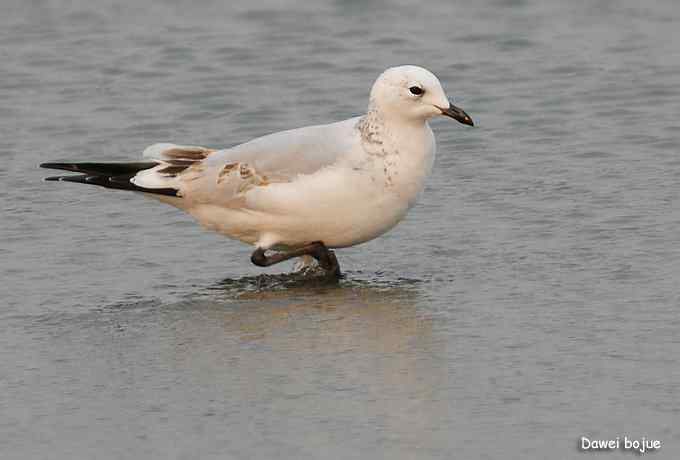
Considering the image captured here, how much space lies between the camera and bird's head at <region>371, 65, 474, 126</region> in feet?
28.7

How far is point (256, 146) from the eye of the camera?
9070 millimetres

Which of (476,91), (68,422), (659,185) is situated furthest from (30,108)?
(68,422)

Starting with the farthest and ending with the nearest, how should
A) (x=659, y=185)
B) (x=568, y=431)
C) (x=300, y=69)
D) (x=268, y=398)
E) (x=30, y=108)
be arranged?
(x=300, y=69) → (x=30, y=108) → (x=659, y=185) → (x=268, y=398) → (x=568, y=431)

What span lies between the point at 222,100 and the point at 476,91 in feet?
6.28

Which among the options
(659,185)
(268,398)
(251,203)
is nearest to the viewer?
(268,398)

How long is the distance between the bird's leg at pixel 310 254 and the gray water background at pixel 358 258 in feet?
0.34

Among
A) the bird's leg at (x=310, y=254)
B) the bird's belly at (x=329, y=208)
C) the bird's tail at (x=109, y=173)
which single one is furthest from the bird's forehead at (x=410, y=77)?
the bird's tail at (x=109, y=173)

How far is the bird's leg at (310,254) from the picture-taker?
28.9ft

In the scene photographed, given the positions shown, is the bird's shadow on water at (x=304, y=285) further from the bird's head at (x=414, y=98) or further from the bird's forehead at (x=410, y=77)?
the bird's forehead at (x=410, y=77)

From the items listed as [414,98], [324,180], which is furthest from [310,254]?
[414,98]

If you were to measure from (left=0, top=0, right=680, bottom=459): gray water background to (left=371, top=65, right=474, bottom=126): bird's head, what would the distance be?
770mm

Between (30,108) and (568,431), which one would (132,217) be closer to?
(30,108)

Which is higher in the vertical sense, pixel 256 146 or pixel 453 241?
pixel 256 146

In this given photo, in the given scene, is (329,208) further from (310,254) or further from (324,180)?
(310,254)
